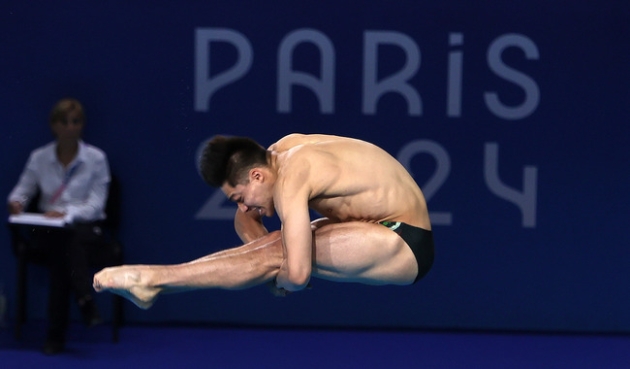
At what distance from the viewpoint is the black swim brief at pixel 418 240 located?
13.2 feet

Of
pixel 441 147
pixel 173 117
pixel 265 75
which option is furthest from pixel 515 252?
pixel 173 117

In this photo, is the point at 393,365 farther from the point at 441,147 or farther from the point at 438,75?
the point at 438,75

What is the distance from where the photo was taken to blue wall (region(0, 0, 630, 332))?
640 cm

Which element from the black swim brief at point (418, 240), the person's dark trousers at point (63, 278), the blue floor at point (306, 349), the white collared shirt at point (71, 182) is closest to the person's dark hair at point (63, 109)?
the white collared shirt at point (71, 182)

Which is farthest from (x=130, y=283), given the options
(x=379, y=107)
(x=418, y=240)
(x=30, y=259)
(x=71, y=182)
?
(x=379, y=107)

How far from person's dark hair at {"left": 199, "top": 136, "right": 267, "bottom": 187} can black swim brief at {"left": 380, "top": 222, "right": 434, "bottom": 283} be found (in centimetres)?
65

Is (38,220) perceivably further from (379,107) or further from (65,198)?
(379,107)

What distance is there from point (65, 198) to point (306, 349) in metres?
1.87

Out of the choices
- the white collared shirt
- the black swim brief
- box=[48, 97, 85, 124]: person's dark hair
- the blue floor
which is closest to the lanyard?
the white collared shirt

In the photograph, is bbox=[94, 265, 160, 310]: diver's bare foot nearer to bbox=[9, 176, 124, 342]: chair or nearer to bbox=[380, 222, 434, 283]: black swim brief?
bbox=[380, 222, 434, 283]: black swim brief

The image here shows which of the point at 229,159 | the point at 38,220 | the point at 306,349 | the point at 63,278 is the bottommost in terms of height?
the point at 306,349

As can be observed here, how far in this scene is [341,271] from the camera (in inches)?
157

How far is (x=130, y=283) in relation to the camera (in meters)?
3.86

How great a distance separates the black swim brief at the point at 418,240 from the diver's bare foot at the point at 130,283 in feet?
3.42
